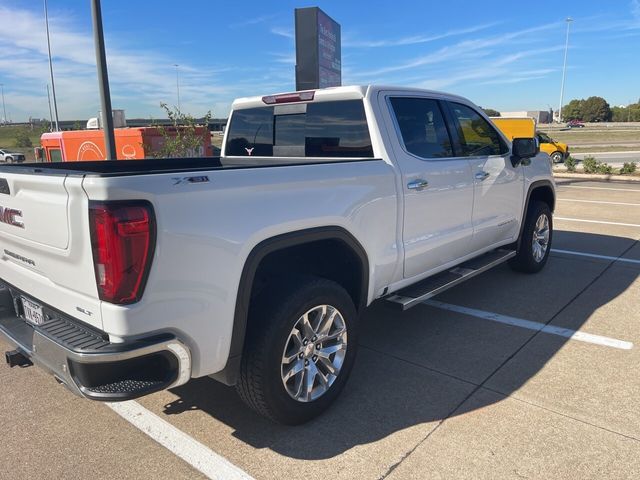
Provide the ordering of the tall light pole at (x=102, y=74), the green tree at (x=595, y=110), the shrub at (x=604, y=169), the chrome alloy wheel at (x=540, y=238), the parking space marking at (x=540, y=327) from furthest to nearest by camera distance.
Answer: the green tree at (x=595, y=110) < the shrub at (x=604, y=169) < the tall light pole at (x=102, y=74) < the chrome alloy wheel at (x=540, y=238) < the parking space marking at (x=540, y=327)

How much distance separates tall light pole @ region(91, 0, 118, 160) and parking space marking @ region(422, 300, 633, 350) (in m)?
4.99

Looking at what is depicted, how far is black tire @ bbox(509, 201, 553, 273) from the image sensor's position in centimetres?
553

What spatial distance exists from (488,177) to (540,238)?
5.76 ft

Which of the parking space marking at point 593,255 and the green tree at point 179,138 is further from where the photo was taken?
the green tree at point 179,138

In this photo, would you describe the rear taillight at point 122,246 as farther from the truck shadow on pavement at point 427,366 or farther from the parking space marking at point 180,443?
the truck shadow on pavement at point 427,366

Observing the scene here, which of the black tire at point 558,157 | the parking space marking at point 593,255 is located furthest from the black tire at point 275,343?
the black tire at point 558,157

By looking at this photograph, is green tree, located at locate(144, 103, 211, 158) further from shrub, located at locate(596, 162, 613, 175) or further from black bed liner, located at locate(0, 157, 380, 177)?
shrub, located at locate(596, 162, 613, 175)

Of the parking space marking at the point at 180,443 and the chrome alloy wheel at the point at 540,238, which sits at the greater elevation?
the chrome alloy wheel at the point at 540,238

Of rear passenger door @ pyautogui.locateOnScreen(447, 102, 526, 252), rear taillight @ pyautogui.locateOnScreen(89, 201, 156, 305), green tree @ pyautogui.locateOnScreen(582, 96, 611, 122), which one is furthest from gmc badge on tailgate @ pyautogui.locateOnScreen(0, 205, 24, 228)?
green tree @ pyautogui.locateOnScreen(582, 96, 611, 122)

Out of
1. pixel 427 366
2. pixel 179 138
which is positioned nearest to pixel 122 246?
pixel 427 366

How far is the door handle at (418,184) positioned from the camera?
3.56 m

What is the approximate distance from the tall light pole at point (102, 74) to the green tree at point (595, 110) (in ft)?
399

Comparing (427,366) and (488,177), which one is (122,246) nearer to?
(427,366)

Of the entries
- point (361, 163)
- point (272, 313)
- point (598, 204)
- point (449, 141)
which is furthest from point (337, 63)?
point (272, 313)
